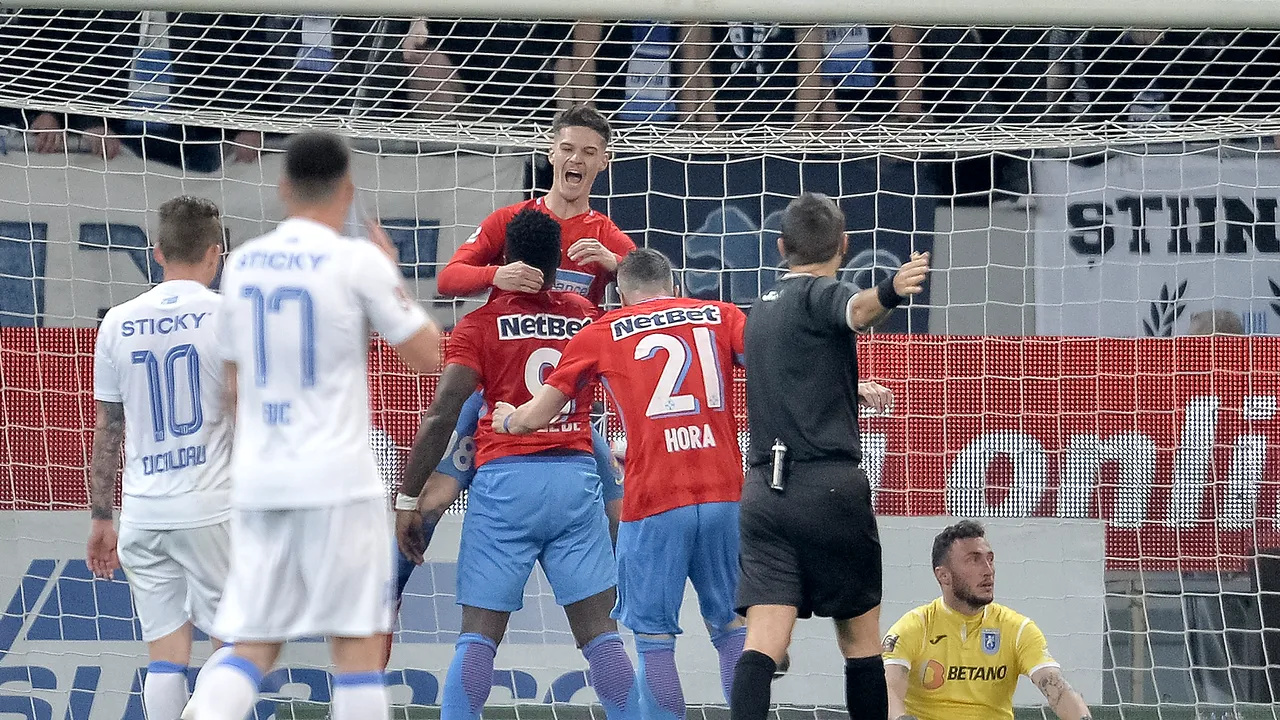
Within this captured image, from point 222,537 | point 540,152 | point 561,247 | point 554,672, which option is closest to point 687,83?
point 540,152

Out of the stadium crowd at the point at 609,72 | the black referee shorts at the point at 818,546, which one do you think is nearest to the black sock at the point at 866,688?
the black referee shorts at the point at 818,546

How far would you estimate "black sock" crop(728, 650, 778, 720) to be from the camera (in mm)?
4102

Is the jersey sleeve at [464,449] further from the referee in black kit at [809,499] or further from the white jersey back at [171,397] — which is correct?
the referee in black kit at [809,499]

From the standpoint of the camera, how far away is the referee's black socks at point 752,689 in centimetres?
410

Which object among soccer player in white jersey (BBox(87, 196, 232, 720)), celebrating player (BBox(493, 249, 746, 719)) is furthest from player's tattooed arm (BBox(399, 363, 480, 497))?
soccer player in white jersey (BBox(87, 196, 232, 720))

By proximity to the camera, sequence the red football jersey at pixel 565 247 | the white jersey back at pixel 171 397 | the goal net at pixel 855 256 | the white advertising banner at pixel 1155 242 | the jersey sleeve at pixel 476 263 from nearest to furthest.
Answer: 1. the white jersey back at pixel 171 397
2. the jersey sleeve at pixel 476 263
3. the red football jersey at pixel 565 247
4. the goal net at pixel 855 256
5. the white advertising banner at pixel 1155 242

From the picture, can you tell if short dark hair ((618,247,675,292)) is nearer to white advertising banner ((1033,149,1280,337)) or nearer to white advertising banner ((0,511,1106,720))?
white advertising banner ((0,511,1106,720))

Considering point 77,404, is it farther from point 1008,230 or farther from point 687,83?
point 1008,230

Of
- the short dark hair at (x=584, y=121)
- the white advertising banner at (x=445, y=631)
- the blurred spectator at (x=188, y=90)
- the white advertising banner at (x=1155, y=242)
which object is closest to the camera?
the short dark hair at (x=584, y=121)

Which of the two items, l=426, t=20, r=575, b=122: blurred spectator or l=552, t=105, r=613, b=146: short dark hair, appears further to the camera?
l=426, t=20, r=575, b=122: blurred spectator

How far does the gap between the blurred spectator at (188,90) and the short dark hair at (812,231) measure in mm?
3351

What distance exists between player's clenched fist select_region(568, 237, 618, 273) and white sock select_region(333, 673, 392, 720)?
6.66 ft

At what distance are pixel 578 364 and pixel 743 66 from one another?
2943mm

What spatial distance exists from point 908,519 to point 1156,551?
117 cm
